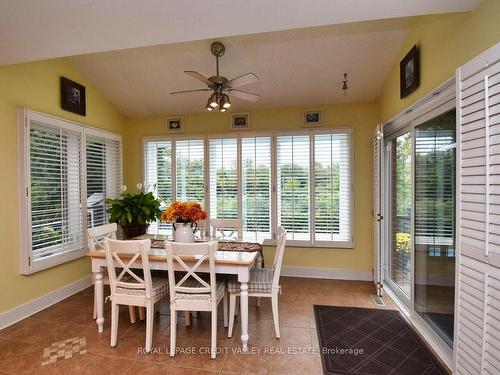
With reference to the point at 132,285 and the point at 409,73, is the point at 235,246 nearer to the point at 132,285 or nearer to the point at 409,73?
the point at 132,285

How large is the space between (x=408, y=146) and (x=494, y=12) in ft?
5.15

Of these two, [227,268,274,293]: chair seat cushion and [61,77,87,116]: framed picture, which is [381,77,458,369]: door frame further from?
[61,77,87,116]: framed picture

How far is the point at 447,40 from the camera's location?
207cm

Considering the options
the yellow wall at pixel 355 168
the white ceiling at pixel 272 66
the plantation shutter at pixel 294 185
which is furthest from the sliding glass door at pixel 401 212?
the plantation shutter at pixel 294 185

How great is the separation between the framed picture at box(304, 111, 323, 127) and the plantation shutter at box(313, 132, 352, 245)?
21cm

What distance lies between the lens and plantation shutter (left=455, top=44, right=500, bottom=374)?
1.43 m

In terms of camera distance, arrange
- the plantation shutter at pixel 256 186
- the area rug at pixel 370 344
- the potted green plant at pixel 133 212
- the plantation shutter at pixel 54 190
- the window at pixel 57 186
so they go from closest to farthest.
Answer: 1. the area rug at pixel 370 344
2. the window at pixel 57 186
3. the plantation shutter at pixel 54 190
4. the potted green plant at pixel 133 212
5. the plantation shutter at pixel 256 186

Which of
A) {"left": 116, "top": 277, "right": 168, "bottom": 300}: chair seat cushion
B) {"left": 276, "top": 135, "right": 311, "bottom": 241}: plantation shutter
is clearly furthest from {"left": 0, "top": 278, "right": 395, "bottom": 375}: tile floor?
{"left": 276, "top": 135, "right": 311, "bottom": 241}: plantation shutter

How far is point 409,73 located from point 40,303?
16.0ft

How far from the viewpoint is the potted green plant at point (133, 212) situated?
3.78m

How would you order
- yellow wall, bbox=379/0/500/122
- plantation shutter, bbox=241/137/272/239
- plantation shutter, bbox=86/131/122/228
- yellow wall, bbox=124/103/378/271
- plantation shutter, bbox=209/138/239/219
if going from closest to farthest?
yellow wall, bbox=379/0/500/122 < plantation shutter, bbox=86/131/122/228 < yellow wall, bbox=124/103/378/271 < plantation shutter, bbox=241/137/272/239 < plantation shutter, bbox=209/138/239/219

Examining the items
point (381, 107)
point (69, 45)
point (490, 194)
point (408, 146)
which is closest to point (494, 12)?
point (490, 194)

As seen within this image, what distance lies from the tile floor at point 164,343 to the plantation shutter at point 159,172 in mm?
1608

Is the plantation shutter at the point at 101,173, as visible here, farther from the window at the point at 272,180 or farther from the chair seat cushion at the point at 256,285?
the chair seat cushion at the point at 256,285
